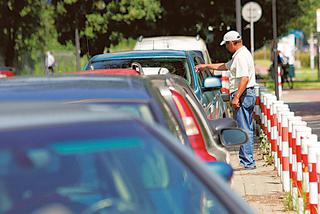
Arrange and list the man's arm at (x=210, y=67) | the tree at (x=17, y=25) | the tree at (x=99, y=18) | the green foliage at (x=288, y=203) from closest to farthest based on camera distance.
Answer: the green foliage at (x=288, y=203) < the man's arm at (x=210, y=67) < the tree at (x=99, y=18) < the tree at (x=17, y=25)

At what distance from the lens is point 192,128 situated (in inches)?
280

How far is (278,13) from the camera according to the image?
4816 centimetres

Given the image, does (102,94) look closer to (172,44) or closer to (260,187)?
(260,187)

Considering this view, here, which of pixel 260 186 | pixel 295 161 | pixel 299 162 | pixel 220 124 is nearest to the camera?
pixel 220 124

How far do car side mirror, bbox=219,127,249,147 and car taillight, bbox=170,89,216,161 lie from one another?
666mm

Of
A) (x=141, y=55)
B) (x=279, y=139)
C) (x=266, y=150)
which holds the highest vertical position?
(x=141, y=55)

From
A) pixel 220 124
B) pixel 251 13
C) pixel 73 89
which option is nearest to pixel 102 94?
pixel 73 89

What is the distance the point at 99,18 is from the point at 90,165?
42.1 m

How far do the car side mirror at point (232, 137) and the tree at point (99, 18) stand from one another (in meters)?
37.3

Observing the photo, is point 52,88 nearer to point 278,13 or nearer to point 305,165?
→ point 305,165

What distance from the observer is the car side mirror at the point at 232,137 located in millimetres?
7958

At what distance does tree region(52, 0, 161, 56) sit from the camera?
45906 millimetres

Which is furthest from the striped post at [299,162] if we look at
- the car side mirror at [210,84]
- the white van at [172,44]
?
the white van at [172,44]

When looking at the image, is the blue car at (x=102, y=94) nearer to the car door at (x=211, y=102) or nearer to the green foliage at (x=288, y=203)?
the green foliage at (x=288, y=203)
